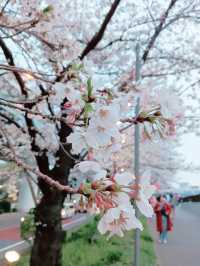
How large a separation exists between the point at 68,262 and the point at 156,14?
5291 mm

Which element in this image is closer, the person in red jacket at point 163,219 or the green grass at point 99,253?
the green grass at point 99,253

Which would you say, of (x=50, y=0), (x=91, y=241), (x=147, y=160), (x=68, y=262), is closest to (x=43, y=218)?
(x=68, y=262)

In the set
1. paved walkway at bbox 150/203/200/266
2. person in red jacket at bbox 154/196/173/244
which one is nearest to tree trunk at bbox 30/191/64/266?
paved walkway at bbox 150/203/200/266

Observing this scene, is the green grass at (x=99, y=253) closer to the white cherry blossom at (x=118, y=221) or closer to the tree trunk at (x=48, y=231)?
the tree trunk at (x=48, y=231)

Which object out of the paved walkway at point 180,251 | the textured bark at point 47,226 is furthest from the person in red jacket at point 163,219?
the textured bark at point 47,226

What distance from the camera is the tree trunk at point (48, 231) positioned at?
7.93m

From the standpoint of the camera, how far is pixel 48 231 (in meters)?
8.01

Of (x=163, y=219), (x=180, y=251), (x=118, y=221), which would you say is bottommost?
(x=180, y=251)

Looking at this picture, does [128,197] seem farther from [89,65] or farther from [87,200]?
[89,65]

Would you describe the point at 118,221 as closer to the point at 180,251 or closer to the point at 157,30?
the point at 157,30

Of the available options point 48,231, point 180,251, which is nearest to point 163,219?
point 180,251

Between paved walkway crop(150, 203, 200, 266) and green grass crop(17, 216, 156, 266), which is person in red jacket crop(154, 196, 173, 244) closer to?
paved walkway crop(150, 203, 200, 266)

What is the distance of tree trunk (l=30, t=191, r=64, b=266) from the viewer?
312 inches

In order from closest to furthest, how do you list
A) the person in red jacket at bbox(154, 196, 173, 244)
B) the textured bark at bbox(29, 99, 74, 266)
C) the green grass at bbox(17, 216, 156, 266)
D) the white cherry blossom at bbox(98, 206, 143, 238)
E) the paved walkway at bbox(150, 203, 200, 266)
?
the white cherry blossom at bbox(98, 206, 143, 238)
the textured bark at bbox(29, 99, 74, 266)
the green grass at bbox(17, 216, 156, 266)
the paved walkway at bbox(150, 203, 200, 266)
the person in red jacket at bbox(154, 196, 173, 244)
